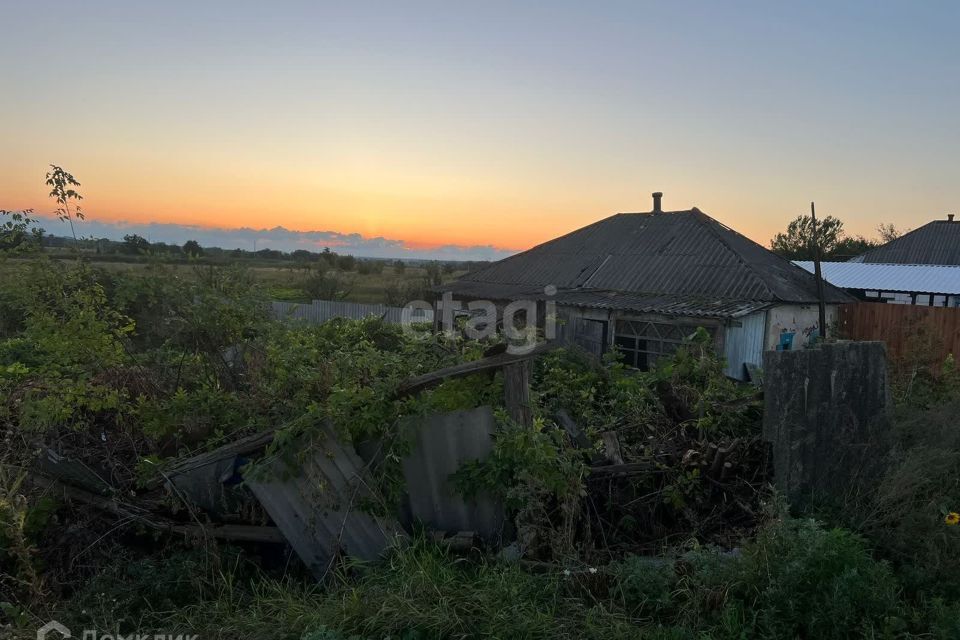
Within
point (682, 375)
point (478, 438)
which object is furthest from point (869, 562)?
point (682, 375)

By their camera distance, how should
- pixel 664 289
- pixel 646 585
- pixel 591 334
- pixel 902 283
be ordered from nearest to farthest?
pixel 646 585, pixel 591 334, pixel 664 289, pixel 902 283

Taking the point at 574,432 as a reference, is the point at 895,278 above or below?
above

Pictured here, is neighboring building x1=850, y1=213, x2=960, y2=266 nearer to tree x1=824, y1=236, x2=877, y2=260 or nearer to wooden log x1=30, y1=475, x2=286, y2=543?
tree x1=824, y1=236, x2=877, y2=260

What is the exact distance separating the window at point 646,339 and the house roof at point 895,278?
42.6ft

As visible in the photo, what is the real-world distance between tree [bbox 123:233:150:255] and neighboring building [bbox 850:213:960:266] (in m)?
36.0

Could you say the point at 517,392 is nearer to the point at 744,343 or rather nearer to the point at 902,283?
the point at 744,343

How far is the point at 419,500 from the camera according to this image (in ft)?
13.2

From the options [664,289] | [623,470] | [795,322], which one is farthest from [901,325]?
[623,470]

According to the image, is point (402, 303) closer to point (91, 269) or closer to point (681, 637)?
point (91, 269)

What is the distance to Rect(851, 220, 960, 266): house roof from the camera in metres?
30.1

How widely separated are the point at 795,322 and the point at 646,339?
11.4 ft

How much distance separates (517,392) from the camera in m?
3.95

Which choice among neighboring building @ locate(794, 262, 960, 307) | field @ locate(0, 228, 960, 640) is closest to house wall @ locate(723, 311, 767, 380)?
field @ locate(0, 228, 960, 640)

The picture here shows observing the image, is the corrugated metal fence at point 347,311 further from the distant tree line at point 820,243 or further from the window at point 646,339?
the distant tree line at point 820,243
